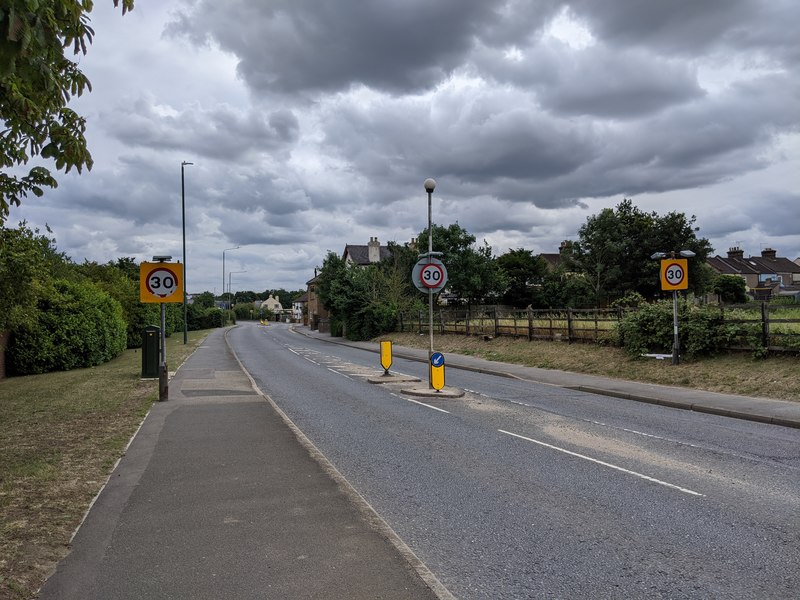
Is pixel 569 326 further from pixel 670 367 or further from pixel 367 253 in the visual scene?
pixel 367 253

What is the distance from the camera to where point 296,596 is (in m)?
3.73

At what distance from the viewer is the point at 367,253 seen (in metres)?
91.4

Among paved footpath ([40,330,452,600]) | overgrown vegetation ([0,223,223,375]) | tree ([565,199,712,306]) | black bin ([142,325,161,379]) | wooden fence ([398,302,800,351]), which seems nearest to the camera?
paved footpath ([40,330,452,600])

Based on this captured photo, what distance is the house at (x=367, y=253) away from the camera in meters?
85.6

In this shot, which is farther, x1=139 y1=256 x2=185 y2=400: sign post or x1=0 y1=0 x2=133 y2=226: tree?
x1=139 y1=256 x2=185 y2=400: sign post

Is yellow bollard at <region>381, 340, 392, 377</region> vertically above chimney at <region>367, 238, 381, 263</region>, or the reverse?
chimney at <region>367, 238, 381, 263</region>

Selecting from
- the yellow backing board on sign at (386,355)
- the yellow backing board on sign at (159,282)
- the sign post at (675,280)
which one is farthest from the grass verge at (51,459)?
the sign post at (675,280)

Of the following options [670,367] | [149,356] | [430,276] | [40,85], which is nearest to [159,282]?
[149,356]

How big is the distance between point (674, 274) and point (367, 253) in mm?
75653

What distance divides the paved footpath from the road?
0.43m

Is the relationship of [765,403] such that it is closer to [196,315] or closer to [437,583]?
[437,583]

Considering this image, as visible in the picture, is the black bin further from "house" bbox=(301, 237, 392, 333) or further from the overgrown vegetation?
"house" bbox=(301, 237, 392, 333)

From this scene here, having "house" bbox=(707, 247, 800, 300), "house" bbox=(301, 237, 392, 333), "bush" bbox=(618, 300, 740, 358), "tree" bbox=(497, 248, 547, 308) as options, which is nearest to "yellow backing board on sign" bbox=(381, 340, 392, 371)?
"bush" bbox=(618, 300, 740, 358)

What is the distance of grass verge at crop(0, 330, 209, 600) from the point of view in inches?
170
